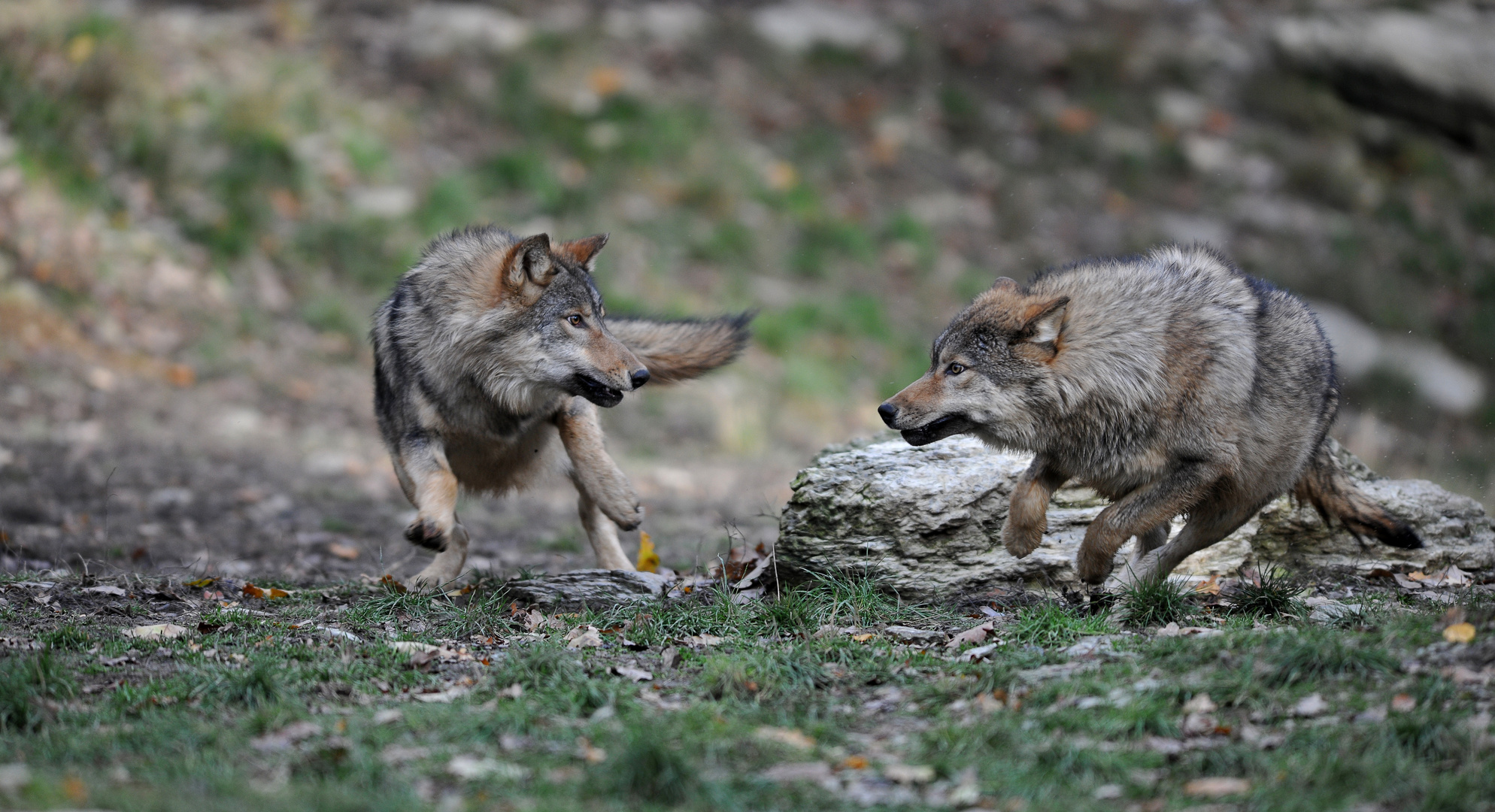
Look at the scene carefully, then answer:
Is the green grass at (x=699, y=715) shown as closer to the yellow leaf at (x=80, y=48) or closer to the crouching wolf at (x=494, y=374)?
the crouching wolf at (x=494, y=374)

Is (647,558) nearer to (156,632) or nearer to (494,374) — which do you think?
(494,374)

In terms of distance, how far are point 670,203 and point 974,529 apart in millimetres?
10445

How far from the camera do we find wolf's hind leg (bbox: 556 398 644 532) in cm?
661

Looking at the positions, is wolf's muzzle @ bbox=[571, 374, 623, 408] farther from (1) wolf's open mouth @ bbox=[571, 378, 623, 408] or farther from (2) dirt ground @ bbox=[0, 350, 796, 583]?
(2) dirt ground @ bbox=[0, 350, 796, 583]

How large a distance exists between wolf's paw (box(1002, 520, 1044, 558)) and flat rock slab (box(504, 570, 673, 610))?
182 centimetres

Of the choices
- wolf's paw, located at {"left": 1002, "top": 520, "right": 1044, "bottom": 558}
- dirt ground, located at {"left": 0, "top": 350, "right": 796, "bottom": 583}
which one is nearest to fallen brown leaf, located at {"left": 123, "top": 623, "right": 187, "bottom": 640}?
dirt ground, located at {"left": 0, "top": 350, "right": 796, "bottom": 583}

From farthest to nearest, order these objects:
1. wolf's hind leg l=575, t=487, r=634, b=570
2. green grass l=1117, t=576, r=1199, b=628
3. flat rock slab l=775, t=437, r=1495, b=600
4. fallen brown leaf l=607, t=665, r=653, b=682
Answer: wolf's hind leg l=575, t=487, r=634, b=570 < flat rock slab l=775, t=437, r=1495, b=600 < green grass l=1117, t=576, r=1199, b=628 < fallen brown leaf l=607, t=665, r=653, b=682

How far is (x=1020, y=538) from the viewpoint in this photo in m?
5.70

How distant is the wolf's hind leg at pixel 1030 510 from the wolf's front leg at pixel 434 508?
2.99 meters

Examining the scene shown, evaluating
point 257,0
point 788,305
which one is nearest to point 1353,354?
point 788,305

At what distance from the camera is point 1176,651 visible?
181 inches

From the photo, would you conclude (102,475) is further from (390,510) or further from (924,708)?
(924,708)

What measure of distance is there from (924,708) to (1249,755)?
117cm

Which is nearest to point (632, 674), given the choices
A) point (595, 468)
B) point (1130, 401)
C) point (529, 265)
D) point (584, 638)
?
point (584, 638)
